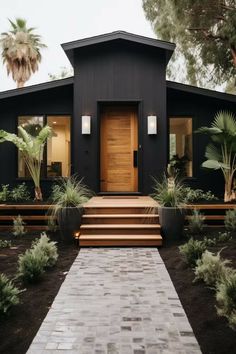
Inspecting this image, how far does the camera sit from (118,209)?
321 inches

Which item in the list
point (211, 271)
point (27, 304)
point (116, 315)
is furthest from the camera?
point (211, 271)

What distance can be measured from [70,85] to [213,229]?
576cm

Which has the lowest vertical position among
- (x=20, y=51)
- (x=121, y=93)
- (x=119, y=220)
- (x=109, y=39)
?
(x=119, y=220)

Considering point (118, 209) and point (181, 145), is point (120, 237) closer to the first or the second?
point (118, 209)

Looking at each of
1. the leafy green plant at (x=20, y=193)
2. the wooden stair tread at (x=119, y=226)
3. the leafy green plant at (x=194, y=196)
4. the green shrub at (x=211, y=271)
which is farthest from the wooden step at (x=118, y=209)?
the green shrub at (x=211, y=271)

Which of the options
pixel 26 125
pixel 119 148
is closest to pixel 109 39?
pixel 119 148

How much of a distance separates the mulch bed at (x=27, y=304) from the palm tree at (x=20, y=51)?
65.7 ft

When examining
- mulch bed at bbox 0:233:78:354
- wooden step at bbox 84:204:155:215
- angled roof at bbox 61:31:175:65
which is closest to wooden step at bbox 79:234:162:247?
mulch bed at bbox 0:233:78:354

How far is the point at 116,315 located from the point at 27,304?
3.28 feet

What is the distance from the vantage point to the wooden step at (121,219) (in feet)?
25.5

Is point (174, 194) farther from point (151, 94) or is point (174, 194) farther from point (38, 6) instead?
point (38, 6)

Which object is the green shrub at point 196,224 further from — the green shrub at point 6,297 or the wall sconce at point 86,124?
the green shrub at point 6,297

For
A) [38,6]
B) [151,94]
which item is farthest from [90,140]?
[38,6]

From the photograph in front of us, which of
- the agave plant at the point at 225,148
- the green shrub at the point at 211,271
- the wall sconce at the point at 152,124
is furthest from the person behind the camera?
the wall sconce at the point at 152,124
